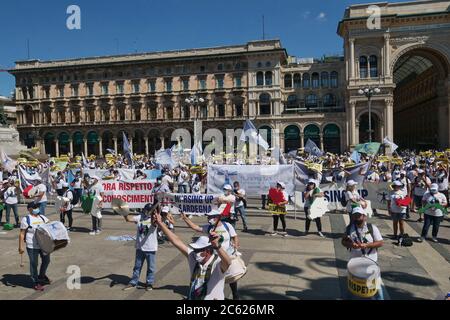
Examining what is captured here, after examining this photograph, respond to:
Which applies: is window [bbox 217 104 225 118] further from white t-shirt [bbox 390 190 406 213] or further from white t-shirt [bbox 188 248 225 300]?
white t-shirt [bbox 188 248 225 300]

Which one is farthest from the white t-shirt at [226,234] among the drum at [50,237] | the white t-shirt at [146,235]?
the drum at [50,237]

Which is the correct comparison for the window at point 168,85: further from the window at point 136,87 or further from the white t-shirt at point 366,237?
the white t-shirt at point 366,237

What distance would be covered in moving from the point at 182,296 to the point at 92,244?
4.97 m

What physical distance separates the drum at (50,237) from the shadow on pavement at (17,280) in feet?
3.30

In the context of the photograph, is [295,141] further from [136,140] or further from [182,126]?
[136,140]

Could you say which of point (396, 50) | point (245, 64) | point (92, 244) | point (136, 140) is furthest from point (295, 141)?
point (92, 244)

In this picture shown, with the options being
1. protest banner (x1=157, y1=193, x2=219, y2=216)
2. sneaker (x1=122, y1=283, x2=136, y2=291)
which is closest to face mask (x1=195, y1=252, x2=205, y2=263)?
sneaker (x1=122, y1=283, x2=136, y2=291)

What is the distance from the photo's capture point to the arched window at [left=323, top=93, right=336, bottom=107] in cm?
6581

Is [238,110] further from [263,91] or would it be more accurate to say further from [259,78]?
[259,78]

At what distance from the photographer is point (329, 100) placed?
2608 inches

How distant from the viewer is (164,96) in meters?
69.8

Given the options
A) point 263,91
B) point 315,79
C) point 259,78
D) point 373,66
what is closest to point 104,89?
point 259,78

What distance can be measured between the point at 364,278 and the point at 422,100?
70.0m

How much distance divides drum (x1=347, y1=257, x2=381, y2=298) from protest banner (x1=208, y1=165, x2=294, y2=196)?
33.6ft
